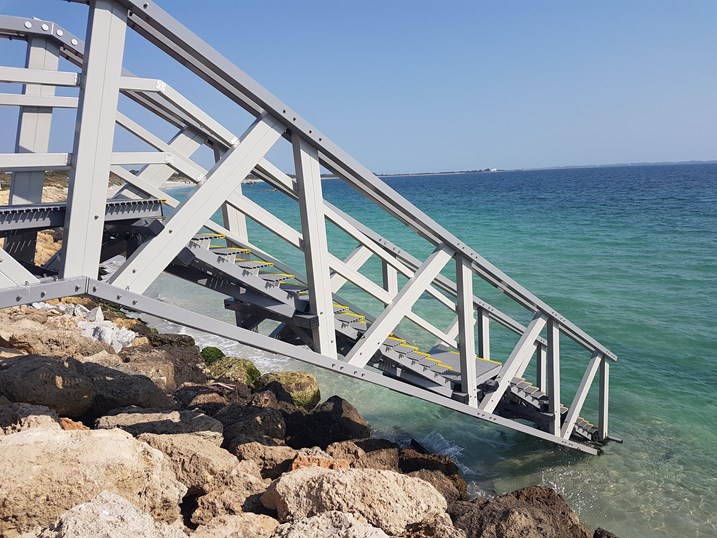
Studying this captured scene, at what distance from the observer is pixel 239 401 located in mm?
8859

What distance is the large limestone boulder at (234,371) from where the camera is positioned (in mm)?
10950

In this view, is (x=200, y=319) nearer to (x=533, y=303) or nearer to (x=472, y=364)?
(x=472, y=364)

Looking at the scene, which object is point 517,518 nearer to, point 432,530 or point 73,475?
point 432,530

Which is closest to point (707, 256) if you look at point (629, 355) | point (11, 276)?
point (629, 355)

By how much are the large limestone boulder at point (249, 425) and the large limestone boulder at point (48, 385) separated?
5.61ft

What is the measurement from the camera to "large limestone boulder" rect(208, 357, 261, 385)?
35.9ft

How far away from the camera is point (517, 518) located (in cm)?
559

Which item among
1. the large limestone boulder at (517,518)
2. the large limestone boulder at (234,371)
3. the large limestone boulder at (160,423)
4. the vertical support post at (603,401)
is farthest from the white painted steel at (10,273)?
the vertical support post at (603,401)

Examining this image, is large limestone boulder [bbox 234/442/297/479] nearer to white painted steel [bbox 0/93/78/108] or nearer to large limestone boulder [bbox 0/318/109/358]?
large limestone boulder [bbox 0/318/109/358]

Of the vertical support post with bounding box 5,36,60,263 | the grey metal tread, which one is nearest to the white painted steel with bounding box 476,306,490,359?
the vertical support post with bounding box 5,36,60,263

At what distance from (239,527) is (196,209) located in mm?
2667

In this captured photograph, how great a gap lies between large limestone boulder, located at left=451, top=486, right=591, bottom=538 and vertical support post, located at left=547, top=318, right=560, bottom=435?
287 centimetres

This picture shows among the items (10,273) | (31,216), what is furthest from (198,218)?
(10,273)

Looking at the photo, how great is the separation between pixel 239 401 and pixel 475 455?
4.05m
